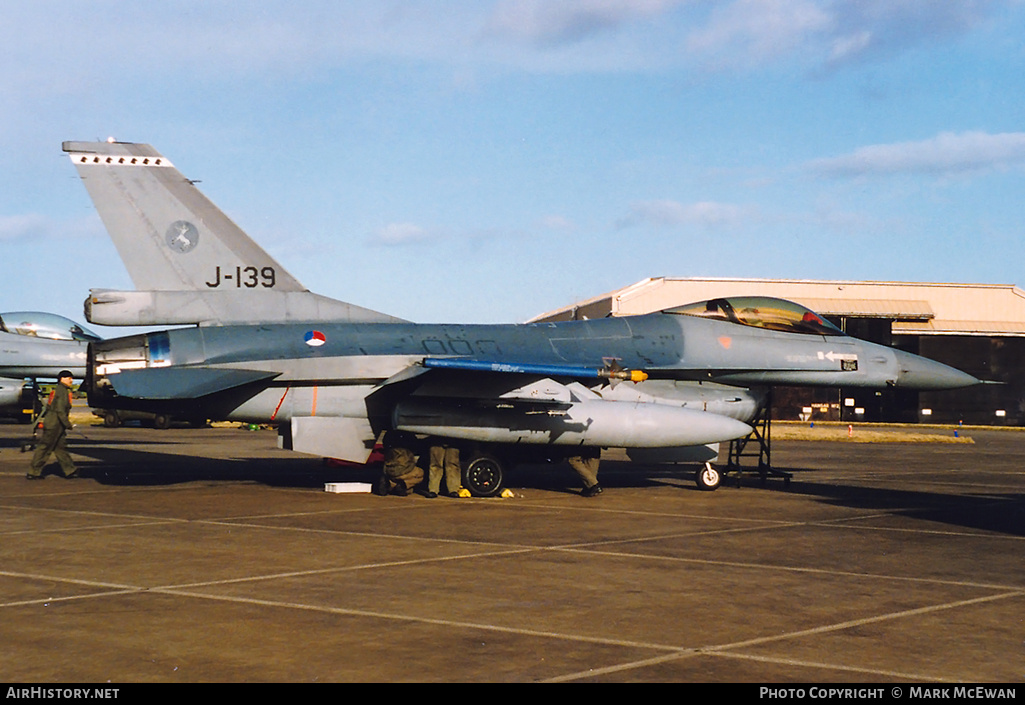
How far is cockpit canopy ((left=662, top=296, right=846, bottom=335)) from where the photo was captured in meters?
16.6

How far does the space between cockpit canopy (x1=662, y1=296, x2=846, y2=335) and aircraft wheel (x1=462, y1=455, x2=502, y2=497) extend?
14.4ft

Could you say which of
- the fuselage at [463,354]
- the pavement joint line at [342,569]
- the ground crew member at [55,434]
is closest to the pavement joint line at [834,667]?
the pavement joint line at [342,569]

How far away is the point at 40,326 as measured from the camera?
75.8 feet

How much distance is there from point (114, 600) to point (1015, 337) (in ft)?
174

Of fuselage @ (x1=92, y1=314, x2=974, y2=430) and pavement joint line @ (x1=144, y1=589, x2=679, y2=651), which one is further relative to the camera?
fuselage @ (x1=92, y1=314, x2=974, y2=430)

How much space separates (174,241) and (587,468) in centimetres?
724

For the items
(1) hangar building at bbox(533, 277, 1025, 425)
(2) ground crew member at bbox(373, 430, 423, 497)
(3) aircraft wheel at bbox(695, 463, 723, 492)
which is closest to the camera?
(2) ground crew member at bbox(373, 430, 423, 497)

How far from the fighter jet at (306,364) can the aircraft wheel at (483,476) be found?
0.02 meters

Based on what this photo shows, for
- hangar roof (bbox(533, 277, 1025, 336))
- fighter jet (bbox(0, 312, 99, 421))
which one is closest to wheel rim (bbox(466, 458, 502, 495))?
fighter jet (bbox(0, 312, 99, 421))

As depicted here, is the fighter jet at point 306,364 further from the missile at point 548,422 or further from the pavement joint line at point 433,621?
the pavement joint line at point 433,621

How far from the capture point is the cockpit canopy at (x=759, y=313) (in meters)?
16.6

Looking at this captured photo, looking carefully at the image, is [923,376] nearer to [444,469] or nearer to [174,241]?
[444,469]

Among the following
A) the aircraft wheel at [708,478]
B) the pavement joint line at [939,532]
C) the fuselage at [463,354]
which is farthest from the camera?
the aircraft wheel at [708,478]

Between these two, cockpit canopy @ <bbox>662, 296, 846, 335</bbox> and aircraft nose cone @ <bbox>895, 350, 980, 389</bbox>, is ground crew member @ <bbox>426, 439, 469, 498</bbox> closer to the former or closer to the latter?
cockpit canopy @ <bbox>662, 296, 846, 335</bbox>
